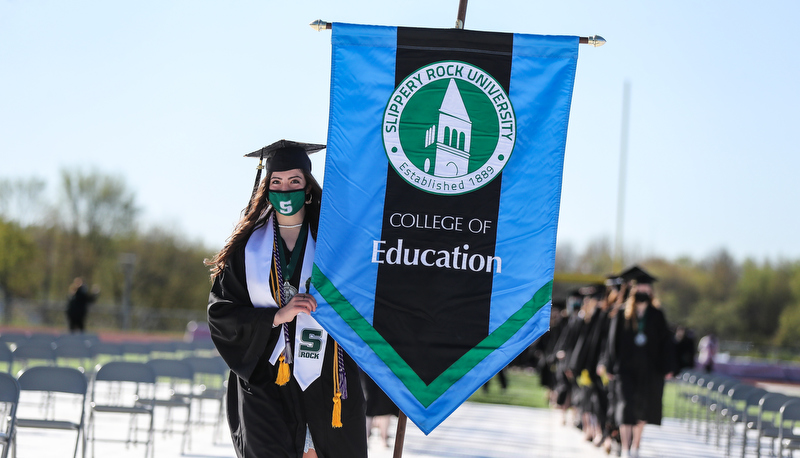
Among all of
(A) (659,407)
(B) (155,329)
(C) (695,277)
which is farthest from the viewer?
(C) (695,277)

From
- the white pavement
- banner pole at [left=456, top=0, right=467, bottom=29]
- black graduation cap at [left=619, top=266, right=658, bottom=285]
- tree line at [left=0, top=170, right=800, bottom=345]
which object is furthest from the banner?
tree line at [left=0, top=170, right=800, bottom=345]

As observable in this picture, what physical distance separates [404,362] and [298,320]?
530mm

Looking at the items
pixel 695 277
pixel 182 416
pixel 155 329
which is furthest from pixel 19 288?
pixel 695 277

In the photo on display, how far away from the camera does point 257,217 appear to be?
388 centimetres

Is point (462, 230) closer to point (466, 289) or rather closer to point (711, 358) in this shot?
point (466, 289)

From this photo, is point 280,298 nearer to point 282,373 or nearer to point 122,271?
point 282,373

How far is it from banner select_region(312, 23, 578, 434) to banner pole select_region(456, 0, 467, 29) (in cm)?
13

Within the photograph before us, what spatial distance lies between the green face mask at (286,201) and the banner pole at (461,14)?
101 centimetres

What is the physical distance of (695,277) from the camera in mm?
59750

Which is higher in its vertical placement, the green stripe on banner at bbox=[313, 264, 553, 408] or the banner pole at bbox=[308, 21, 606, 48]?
the banner pole at bbox=[308, 21, 606, 48]

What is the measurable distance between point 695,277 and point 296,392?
59.9 m

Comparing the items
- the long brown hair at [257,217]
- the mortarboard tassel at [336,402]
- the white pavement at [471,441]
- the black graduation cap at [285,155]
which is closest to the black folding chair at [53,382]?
the white pavement at [471,441]

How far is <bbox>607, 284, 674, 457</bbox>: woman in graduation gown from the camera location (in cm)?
957

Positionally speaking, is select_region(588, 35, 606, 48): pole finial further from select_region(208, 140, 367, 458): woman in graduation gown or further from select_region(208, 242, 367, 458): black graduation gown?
select_region(208, 242, 367, 458): black graduation gown
